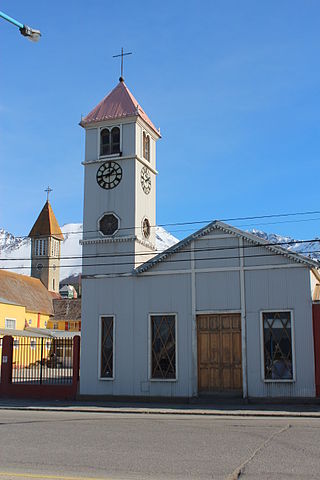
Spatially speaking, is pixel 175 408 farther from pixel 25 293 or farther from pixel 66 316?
pixel 66 316

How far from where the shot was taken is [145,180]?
2612 centimetres

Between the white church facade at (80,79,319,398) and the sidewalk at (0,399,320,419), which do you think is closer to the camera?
the sidewalk at (0,399,320,419)

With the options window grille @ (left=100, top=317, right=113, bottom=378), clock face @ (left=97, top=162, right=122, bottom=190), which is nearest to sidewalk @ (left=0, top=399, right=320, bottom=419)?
window grille @ (left=100, top=317, right=113, bottom=378)

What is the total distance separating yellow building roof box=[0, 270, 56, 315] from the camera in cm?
5487

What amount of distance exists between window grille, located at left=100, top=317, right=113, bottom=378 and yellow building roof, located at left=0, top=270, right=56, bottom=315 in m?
30.6

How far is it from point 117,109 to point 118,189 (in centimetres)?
369

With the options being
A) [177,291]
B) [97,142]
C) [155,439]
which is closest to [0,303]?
[97,142]

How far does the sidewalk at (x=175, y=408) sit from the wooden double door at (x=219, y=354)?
3.02ft

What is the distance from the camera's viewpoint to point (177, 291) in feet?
74.9

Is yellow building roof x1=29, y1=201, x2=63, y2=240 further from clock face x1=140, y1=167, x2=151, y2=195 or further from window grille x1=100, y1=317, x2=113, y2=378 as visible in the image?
window grille x1=100, y1=317, x2=113, y2=378

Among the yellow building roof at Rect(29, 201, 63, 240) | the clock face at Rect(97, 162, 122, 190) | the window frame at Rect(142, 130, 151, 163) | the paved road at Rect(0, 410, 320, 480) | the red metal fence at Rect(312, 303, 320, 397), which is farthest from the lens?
the yellow building roof at Rect(29, 201, 63, 240)

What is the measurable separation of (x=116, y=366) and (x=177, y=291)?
3.76 m

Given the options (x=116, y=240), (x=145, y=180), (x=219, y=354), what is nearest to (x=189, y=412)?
(x=219, y=354)

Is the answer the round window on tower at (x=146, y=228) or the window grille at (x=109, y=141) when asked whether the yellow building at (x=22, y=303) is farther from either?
the window grille at (x=109, y=141)
